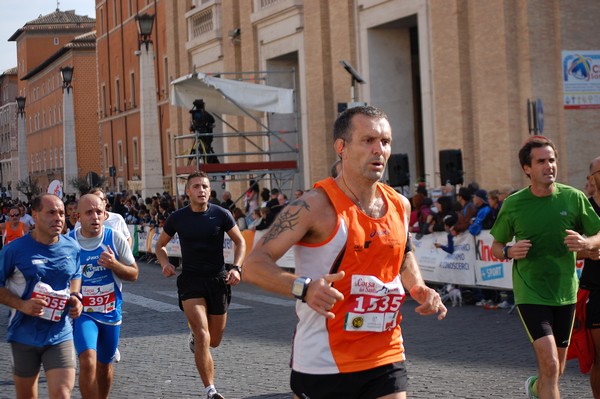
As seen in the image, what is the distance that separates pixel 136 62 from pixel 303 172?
99.6 feet

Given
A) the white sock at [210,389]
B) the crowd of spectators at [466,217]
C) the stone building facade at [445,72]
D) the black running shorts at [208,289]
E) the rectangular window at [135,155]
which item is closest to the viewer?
the white sock at [210,389]

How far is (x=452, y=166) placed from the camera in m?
20.9

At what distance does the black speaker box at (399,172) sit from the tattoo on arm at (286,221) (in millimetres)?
15987

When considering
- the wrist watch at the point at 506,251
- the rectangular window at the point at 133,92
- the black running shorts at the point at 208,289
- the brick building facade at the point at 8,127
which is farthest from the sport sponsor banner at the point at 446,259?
the brick building facade at the point at 8,127

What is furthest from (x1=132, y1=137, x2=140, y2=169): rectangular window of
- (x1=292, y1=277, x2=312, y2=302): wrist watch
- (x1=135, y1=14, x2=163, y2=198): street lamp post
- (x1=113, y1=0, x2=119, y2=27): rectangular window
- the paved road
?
(x1=292, y1=277, x2=312, y2=302): wrist watch

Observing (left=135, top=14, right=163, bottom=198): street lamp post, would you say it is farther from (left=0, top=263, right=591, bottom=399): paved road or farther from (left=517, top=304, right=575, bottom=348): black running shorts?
(left=517, top=304, right=575, bottom=348): black running shorts

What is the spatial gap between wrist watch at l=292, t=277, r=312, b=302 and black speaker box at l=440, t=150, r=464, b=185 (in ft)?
53.0

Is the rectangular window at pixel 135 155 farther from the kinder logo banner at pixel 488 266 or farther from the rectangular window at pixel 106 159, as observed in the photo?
the kinder logo banner at pixel 488 266

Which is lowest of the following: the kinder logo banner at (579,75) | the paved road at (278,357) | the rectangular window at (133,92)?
the paved road at (278,357)

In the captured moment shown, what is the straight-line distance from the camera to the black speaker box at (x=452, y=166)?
68.2ft

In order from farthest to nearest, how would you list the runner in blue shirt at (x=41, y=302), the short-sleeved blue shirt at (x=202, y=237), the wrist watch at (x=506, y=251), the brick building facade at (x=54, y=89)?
the brick building facade at (x=54, y=89)
the short-sleeved blue shirt at (x=202, y=237)
the wrist watch at (x=506, y=251)
the runner in blue shirt at (x=41, y=302)

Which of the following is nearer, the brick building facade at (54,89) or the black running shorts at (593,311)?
the black running shorts at (593,311)

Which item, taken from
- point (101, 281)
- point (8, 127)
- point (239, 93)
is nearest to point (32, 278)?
point (101, 281)

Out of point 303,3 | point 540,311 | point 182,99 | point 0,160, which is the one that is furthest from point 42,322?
point 0,160
